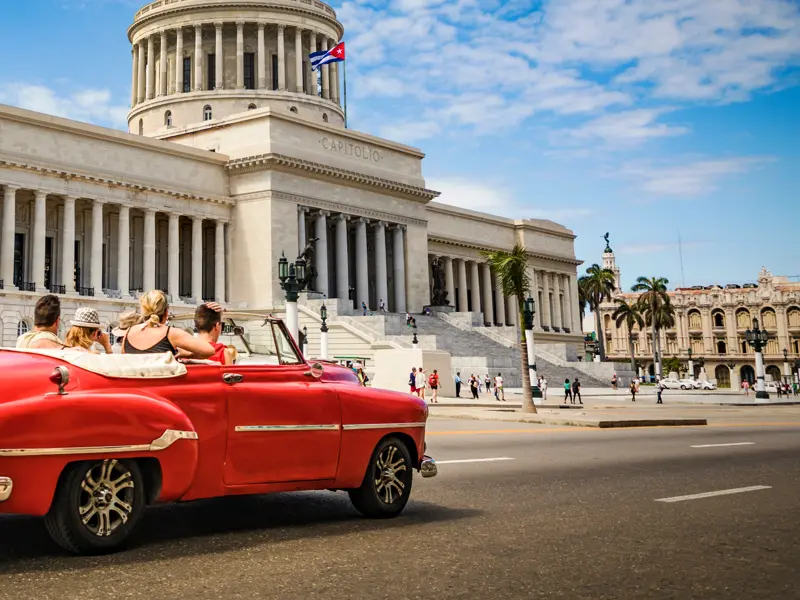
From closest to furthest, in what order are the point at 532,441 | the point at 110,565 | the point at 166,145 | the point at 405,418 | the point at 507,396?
the point at 110,565, the point at 405,418, the point at 532,441, the point at 507,396, the point at 166,145

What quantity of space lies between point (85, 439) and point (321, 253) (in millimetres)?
54275

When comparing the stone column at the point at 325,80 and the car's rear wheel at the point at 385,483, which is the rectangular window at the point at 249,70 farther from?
the car's rear wheel at the point at 385,483

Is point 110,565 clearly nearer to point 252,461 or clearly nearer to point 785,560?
point 252,461

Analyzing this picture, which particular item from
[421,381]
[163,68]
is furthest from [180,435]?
[163,68]

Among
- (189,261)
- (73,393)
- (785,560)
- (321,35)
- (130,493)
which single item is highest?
(321,35)

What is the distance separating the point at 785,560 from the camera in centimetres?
582

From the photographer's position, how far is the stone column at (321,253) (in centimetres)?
5966

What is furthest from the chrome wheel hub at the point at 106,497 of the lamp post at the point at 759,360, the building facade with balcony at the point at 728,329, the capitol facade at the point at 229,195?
the building facade with balcony at the point at 728,329

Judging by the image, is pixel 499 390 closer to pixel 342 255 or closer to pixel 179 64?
pixel 342 255

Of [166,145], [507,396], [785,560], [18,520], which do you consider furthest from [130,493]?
[166,145]

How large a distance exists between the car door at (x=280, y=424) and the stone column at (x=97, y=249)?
149ft

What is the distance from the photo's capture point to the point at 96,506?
5723 mm

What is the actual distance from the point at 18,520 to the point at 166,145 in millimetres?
49736

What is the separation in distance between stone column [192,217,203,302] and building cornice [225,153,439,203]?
4.61 meters
